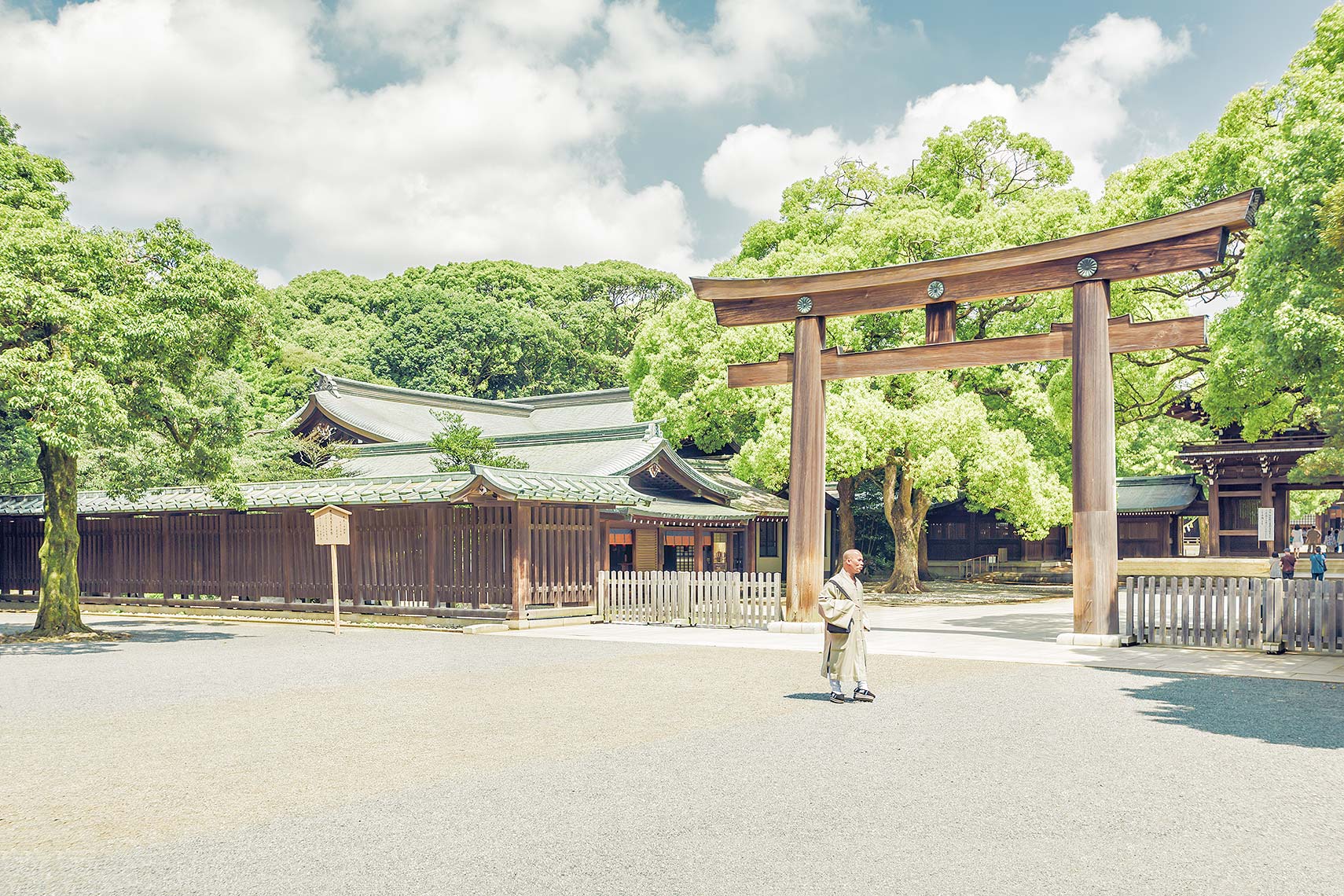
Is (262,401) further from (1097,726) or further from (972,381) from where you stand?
(1097,726)

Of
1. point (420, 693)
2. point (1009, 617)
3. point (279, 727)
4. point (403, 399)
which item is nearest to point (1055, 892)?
point (279, 727)

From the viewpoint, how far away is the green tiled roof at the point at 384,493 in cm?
2020

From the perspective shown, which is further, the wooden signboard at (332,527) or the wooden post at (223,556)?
the wooden post at (223,556)

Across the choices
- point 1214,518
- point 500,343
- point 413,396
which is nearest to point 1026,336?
point 1214,518

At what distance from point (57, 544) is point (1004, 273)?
641 inches

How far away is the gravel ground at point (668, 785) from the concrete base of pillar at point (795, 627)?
17.6 feet

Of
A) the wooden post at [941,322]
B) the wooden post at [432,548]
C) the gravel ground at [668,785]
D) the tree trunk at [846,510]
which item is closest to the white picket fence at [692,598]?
the wooden post at [432,548]

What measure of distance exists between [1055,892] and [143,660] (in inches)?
532

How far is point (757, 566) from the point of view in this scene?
121 ft

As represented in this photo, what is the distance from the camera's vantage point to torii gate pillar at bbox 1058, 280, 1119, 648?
51.0 ft

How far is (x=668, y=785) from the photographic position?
696cm

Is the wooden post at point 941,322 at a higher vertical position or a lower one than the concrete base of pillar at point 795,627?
higher

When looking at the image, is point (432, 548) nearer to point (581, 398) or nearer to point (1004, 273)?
point (1004, 273)

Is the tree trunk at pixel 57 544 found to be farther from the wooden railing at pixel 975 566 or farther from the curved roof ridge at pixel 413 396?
the wooden railing at pixel 975 566
